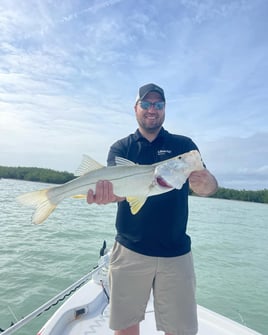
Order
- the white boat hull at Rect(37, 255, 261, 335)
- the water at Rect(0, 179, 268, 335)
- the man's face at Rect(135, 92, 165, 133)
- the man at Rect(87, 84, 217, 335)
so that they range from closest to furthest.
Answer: the man at Rect(87, 84, 217, 335) < the man's face at Rect(135, 92, 165, 133) < the white boat hull at Rect(37, 255, 261, 335) < the water at Rect(0, 179, 268, 335)

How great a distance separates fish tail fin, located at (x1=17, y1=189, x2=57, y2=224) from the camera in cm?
267

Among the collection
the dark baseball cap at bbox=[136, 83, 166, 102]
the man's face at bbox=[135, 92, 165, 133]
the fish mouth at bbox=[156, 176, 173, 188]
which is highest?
the dark baseball cap at bbox=[136, 83, 166, 102]

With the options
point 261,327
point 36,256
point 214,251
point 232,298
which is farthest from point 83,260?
point 214,251

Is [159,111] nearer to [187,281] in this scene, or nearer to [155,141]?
[155,141]

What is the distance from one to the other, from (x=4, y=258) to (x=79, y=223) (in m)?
7.47

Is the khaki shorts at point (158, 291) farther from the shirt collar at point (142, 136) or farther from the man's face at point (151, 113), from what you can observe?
the man's face at point (151, 113)

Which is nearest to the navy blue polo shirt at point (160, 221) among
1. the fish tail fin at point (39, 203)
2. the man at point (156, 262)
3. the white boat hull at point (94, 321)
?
the man at point (156, 262)

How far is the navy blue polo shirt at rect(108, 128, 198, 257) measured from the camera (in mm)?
2771

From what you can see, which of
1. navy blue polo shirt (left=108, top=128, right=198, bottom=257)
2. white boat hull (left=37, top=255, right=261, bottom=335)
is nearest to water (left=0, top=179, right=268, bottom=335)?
white boat hull (left=37, top=255, right=261, bottom=335)

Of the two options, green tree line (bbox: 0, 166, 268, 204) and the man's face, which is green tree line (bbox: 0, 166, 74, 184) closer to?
green tree line (bbox: 0, 166, 268, 204)

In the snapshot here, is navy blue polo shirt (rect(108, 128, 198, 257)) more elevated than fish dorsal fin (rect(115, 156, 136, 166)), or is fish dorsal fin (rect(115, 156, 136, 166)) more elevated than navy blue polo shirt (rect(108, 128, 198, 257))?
fish dorsal fin (rect(115, 156, 136, 166))

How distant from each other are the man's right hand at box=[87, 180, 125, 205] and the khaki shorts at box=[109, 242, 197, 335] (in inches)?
21.8

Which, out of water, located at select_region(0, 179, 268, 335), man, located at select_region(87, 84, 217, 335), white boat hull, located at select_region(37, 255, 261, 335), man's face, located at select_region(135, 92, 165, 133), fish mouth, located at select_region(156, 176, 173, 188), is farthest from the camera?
water, located at select_region(0, 179, 268, 335)

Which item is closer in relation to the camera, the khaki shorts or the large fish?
the large fish
